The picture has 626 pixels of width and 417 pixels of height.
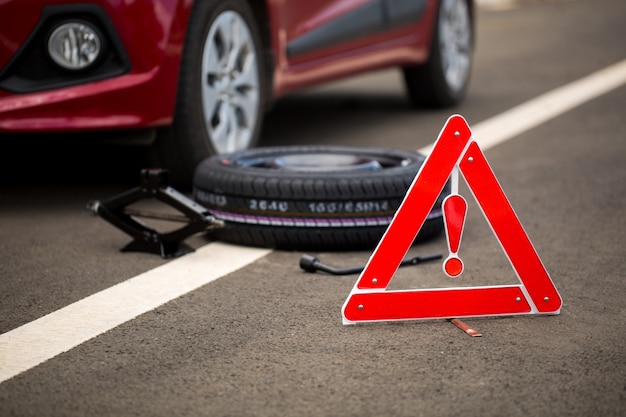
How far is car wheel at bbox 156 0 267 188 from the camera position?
4835mm

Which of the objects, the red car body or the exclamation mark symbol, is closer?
the exclamation mark symbol

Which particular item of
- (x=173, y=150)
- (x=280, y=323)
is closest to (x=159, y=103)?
(x=173, y=150)

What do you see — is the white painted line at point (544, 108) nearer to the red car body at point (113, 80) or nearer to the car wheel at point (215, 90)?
the car wheel at point (215, 90)

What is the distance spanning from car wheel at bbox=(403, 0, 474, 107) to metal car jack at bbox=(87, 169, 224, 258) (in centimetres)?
377

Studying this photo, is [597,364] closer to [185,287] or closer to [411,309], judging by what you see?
[411,309]

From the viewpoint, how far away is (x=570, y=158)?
6.05 meters

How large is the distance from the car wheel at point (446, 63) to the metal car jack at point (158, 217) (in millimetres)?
3765

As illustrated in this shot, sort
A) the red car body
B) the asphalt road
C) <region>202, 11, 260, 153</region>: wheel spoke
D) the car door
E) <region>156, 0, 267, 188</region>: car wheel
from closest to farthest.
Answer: the asphalt road, the red car body, <region>156, 0, 267, 188</region>: car wheel, <region>202, 11, 260, 153</region>: wheel spoke, the car door

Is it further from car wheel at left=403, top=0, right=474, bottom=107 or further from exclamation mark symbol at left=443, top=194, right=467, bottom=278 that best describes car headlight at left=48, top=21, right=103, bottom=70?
car wheel at left=403, top=0, right=474, bottom=107

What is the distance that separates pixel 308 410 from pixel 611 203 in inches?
110

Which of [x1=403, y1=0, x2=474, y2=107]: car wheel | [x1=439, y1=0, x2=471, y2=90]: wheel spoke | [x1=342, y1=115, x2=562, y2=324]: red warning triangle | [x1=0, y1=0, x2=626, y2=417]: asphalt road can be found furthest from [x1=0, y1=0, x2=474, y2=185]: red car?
[x1=342, y1=115, x2=562, y2=324]: red warning triangle

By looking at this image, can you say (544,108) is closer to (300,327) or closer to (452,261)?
(452,261)

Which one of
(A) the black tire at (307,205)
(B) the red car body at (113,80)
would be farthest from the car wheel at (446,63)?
(A) the black tire at (307,205)

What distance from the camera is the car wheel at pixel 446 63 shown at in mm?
7508
